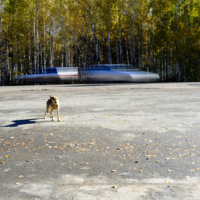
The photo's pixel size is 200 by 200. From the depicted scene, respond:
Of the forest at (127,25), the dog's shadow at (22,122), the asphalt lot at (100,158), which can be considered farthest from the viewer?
the forest at (127,25)

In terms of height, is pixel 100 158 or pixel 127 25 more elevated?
pixel 127 25

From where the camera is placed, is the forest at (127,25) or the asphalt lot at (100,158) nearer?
the asphalt lot at (100,158)

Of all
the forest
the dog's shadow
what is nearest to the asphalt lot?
the dog's shadow

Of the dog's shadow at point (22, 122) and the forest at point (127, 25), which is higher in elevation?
the forest at point (127, 25)

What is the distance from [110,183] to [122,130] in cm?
333

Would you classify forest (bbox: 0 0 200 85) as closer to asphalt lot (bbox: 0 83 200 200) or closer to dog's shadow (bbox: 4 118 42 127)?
dog's shadow (bbox: 4 118 42 127)

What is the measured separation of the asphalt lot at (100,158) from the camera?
12.4ft

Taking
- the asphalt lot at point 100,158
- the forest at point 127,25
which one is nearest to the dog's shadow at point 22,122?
the asphalt lot at point 100,158

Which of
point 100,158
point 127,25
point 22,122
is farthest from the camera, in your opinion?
point 127,25

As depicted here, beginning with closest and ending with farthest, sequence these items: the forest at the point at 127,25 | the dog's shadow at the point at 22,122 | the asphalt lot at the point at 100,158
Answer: the asphalt lot at the point at 100,158
the dog's shadow at the point at 22,122
the forest at the point at 127,25

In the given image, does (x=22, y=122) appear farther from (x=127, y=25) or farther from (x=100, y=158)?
(x=127, y=25)

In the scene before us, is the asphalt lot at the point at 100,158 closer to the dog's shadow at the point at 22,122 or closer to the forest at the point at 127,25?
the dog's shadow at the point at 22,122

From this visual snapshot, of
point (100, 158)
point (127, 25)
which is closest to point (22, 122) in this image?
point (100, 158)

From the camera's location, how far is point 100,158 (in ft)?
16.8
